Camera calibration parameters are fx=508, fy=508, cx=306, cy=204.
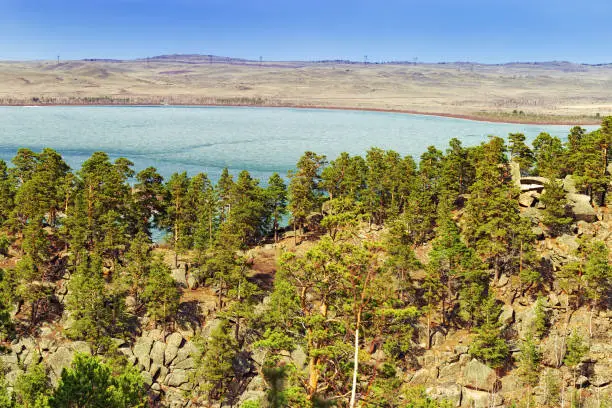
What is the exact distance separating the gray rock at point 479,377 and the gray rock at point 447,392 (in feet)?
4.82

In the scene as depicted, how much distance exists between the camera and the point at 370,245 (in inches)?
993

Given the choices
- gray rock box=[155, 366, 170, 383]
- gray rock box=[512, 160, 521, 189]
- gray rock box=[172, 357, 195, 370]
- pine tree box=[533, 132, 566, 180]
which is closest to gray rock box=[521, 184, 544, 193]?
gray rock box=[512, 160, 521, 189]

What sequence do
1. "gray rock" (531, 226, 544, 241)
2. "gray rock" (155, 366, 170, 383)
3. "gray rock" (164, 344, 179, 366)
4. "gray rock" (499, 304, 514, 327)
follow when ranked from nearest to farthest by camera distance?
"gray rock" (155, 366, 170, 383)
"gray rock" (164, 344, 179, 366)
"gray rock" (499, 304, 514, 327)
"gray rock" (531, 226, 544, 241)

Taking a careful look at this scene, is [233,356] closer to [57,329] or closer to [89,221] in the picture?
[57,329]

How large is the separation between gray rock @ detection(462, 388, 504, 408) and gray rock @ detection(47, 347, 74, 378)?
41221mm

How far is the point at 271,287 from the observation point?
66.6 metres

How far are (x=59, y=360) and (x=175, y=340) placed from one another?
11.9m

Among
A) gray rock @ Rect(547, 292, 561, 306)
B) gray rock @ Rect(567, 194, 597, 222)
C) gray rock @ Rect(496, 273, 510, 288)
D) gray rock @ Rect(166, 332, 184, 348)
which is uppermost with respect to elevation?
gray rock @ Rect(567, 194, 597, 222)

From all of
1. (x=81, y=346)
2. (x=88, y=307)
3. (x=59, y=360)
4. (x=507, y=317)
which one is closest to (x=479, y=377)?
(x=507, y=317)

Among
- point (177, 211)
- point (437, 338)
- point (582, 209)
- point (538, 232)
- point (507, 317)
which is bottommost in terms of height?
point (437, 338)

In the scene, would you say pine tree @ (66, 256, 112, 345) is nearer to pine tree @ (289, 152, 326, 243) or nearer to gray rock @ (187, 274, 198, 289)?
gray rock @ (187, 274, 198, 289)

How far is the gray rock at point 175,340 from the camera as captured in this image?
5675 centimetres

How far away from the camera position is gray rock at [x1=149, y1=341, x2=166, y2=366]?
55.6 meters

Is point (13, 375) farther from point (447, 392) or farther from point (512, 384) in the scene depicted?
point (512, 384)
